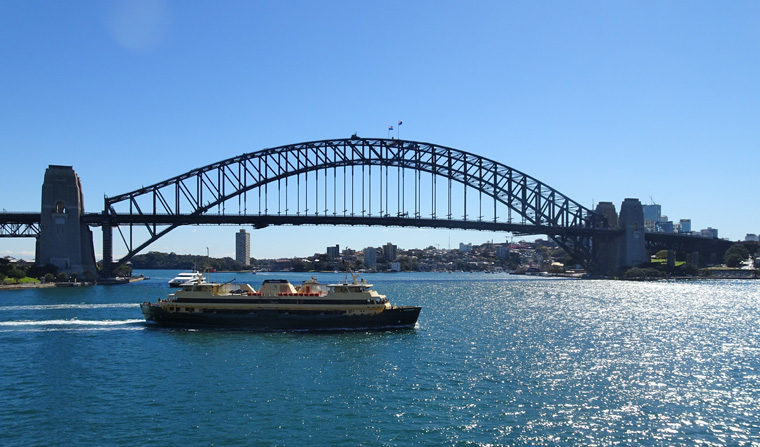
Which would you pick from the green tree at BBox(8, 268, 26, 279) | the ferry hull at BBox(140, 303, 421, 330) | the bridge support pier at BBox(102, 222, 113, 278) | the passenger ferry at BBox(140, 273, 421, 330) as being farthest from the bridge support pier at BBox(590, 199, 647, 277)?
the green tree at BBox(8, 268, 26, 279)

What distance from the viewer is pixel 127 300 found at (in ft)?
224

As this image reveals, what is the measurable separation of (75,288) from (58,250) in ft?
35.9

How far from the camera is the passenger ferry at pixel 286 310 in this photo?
148 ft

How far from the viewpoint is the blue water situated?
67.7ft

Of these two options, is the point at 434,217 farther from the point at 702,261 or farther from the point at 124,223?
the point at 702,261

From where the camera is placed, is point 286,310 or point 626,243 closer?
point 286,310

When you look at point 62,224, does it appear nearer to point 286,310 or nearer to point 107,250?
point 107,250

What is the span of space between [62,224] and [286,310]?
6421 cm

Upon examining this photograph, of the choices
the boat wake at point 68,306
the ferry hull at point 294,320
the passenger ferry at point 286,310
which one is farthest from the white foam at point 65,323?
the boat wake at point 68,306

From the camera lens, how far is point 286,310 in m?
45.5

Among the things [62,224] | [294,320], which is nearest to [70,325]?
[294,320]

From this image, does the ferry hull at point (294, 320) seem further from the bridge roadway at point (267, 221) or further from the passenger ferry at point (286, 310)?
the bridge roadway at point (267, 221)

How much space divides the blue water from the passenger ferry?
1557 millimetres

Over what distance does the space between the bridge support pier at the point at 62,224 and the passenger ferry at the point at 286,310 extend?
57.0 m
